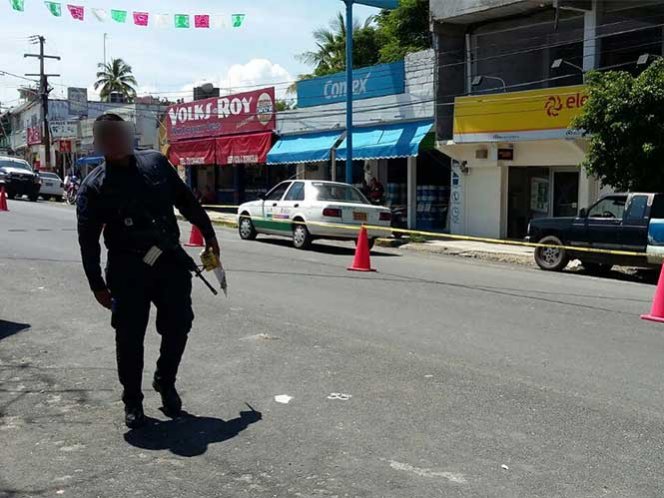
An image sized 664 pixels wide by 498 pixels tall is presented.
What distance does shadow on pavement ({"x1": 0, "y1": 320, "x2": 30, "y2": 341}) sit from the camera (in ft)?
24.7

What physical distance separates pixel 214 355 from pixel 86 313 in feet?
8.30

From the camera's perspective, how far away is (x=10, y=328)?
307 inches

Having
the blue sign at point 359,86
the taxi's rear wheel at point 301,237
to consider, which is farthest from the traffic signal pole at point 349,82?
the taxi's rear wheel at point 301,237

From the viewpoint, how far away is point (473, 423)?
195 inches

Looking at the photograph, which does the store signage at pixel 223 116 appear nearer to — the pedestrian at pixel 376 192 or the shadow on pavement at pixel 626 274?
the pedestrian at pixel 376 192

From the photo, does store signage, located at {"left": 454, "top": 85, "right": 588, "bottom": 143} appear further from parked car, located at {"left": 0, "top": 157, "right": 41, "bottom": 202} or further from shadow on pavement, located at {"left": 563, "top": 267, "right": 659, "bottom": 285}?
parked car, located at {"left": 0, "top": 157, "right": 41, "bottom": 202}

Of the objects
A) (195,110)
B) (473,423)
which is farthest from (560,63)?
(195,110)

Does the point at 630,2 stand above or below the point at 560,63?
above

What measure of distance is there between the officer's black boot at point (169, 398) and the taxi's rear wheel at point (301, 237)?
1149cm

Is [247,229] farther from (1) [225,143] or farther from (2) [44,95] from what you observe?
(2) [44,95]

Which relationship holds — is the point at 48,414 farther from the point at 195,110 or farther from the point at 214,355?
the point at 195,110

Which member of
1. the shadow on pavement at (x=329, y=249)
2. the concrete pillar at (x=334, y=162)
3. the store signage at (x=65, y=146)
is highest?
the store signage at (x=65, y=146)

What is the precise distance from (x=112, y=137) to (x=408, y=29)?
3081 centimetres

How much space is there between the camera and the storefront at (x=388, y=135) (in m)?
22.2
